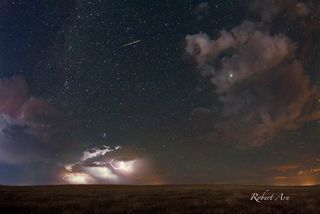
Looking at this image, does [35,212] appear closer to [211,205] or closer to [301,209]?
[211,205]

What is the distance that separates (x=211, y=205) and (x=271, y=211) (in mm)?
3614

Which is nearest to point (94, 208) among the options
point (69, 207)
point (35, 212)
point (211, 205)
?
point (69, 207)

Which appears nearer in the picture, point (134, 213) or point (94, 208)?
point (134, 213)

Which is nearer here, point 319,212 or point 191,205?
point 319,212

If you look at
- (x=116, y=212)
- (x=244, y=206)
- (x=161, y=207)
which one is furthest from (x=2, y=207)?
(x=244, y=206)

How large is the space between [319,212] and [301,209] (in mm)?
1056

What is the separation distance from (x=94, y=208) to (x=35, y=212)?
301 cm

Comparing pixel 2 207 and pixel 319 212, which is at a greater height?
pixel 2 207

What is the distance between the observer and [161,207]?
17.9 meters

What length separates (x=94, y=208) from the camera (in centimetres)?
1788

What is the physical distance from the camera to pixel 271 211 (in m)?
16.3

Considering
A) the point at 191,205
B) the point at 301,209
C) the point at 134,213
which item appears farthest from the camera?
the point at 191,205

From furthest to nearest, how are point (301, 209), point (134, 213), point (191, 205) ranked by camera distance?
point (191, 205)
point (301, 209)
point (134, 213)

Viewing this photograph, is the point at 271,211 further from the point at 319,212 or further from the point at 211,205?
the point at 211,205
